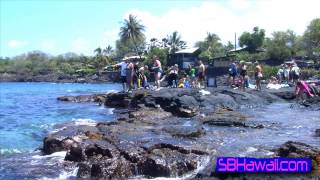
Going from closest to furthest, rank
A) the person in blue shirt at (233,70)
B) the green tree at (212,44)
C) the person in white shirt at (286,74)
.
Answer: the person in blue shirt at (233,70)
the person in white shirt at (286,74)
the green tree at (212,44)

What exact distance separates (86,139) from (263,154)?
16.9ft

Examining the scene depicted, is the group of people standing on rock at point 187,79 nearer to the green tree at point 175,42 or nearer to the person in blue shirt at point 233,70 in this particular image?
the person in blue shirt at point 233,70

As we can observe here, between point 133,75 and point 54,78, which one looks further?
point 54,78

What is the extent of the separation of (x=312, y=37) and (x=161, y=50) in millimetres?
26459

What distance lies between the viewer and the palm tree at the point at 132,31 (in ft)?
310

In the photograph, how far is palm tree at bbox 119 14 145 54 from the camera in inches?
3718

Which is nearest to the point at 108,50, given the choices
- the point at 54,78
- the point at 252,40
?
the point at 54,78

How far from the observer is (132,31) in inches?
3755

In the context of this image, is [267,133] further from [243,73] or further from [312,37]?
[312,37]

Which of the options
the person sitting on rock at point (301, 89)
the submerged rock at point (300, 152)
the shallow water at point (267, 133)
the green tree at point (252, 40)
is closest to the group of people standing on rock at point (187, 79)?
the person sitting on rock at point (301, 89)

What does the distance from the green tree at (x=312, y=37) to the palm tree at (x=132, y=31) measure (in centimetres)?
3245

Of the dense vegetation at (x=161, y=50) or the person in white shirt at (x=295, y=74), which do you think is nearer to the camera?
the person in white shirt at (x=295, y=74)

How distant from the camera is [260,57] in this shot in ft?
250

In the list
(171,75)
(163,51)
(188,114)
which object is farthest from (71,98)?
(163,51)
